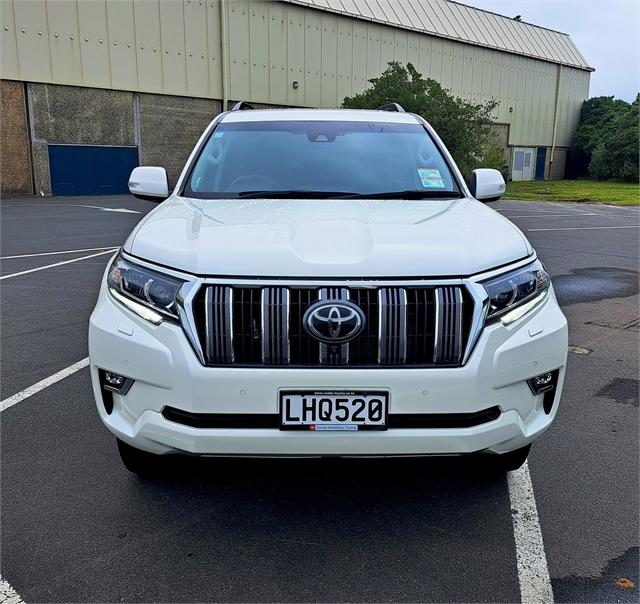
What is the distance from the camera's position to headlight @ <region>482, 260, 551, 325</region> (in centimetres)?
252

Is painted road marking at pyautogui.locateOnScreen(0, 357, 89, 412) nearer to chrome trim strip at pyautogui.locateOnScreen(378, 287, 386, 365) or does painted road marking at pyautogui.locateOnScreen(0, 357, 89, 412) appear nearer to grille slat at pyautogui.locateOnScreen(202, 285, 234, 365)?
grille slat at pyautogui.locateOnScreen(202, 285, 234, 365)

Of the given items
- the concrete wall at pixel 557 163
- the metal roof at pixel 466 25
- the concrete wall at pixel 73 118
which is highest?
the metal roof at pixel 466 25

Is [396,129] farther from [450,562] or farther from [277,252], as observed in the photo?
[450,562]

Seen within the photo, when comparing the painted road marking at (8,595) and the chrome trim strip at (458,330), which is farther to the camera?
the chrome trim strip at (458,330)

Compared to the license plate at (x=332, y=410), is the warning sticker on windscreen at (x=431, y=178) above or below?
above

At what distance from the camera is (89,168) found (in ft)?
89.5

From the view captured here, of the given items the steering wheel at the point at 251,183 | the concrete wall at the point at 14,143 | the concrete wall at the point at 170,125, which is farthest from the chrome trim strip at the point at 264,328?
the concrete wall at the point at 170,125

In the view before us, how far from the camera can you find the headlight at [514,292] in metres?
2.52

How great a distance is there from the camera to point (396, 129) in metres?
4.33

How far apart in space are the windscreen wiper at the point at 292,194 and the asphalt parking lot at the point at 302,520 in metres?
1.43

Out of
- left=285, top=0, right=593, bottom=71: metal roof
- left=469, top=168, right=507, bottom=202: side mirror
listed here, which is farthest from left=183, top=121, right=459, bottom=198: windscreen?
left=285, top=0, right=593, bottom=71: metal roof

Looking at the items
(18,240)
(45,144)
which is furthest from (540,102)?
(18,240)

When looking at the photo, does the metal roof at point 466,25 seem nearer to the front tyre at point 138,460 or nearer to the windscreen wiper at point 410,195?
the windscreen wiper at point 410,195

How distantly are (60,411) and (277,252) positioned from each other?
7.49 feet
